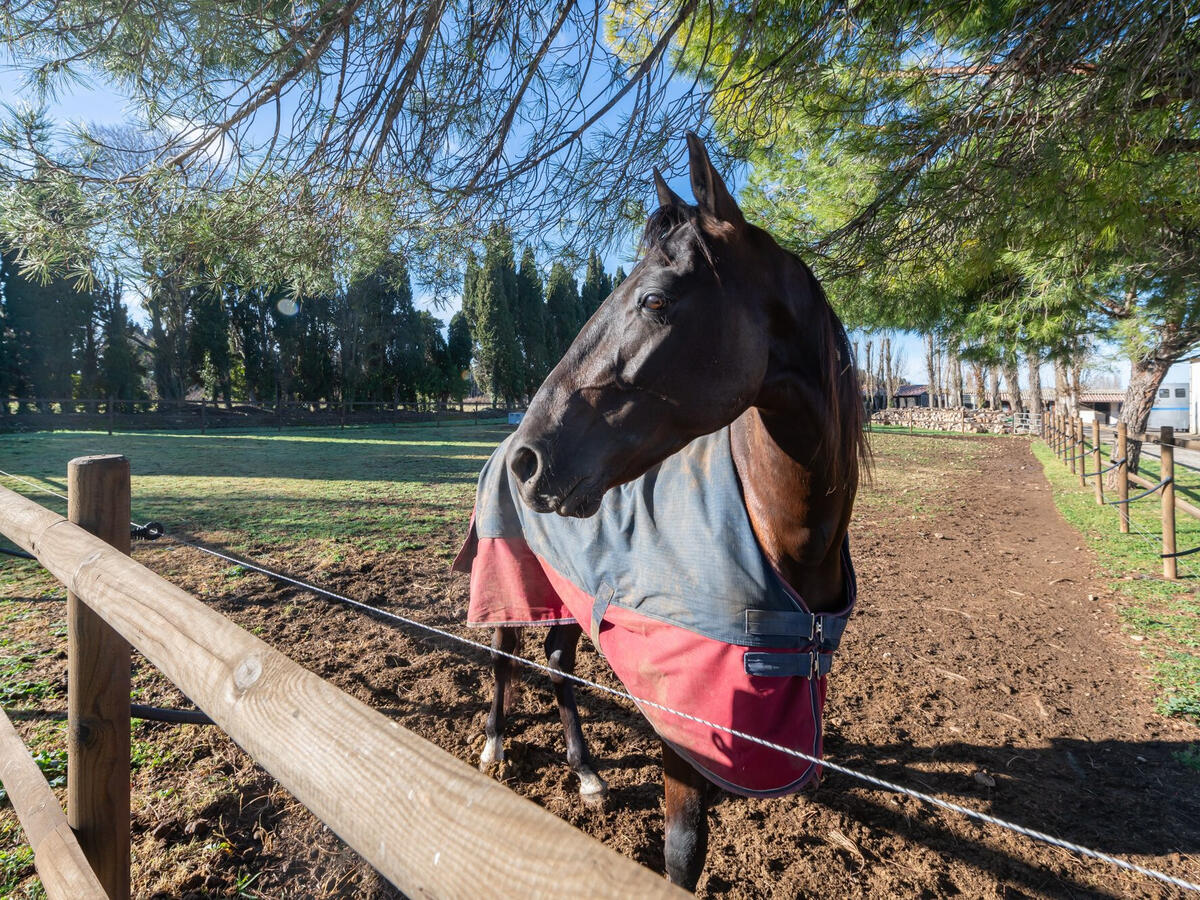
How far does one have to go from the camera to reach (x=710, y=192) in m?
1.27

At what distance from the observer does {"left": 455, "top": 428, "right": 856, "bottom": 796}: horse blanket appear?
4.40ft

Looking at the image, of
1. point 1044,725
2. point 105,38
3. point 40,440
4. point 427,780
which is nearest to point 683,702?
point 427,780

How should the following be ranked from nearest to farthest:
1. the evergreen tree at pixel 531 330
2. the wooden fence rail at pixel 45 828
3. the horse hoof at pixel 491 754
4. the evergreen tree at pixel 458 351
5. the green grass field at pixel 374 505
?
the wooden fence rail at pixel 45 828 < the horse hoof at pixel 491 754 < the green grass field at pixel 374 505 < the evergreen tree at pixel 458 351 < the evergreen tree at pixel 531 330

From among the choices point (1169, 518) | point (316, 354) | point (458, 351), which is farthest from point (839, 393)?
point (458, 351)

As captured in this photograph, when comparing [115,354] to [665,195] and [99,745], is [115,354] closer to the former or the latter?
[99,745]

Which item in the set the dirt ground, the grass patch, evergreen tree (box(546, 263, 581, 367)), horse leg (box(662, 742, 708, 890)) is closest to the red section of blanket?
horse leg (box(662, 742, 708, 890))

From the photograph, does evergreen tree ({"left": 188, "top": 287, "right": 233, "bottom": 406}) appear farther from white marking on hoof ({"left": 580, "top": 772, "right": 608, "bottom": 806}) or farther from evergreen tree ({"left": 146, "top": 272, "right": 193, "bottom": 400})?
white marking on hoof ({"left": 580, "top": 772, "right": 608, "bottom": 806})

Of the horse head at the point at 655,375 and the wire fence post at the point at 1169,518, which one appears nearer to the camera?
the horse head at the point at 655,375

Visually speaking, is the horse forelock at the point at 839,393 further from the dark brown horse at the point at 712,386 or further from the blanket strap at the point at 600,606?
the blanket strap at the point at 600,606

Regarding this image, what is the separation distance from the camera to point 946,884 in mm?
1733

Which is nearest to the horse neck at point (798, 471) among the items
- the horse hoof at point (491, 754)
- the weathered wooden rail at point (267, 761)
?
the weathered wooden rail at point (267, 761)

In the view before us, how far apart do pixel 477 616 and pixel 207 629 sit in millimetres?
1355

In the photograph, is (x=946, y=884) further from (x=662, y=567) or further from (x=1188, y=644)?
(x=1188, y=644)

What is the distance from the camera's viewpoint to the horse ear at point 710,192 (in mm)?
1255
